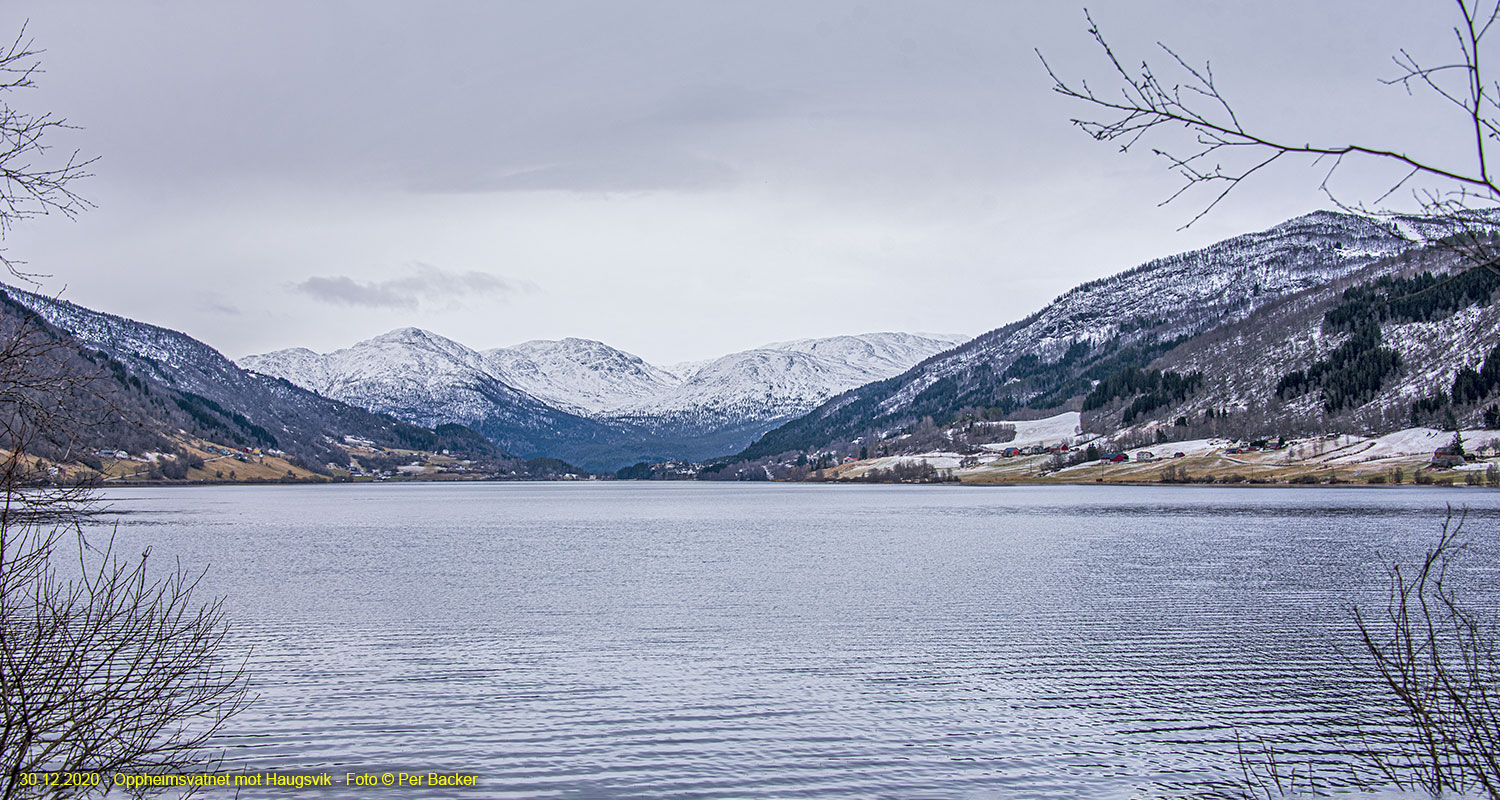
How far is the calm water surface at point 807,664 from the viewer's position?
21984 millimetres

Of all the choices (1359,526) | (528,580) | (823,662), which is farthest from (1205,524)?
(823,662)

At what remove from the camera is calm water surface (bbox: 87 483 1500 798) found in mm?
21984

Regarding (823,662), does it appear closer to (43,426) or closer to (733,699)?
(733,699)

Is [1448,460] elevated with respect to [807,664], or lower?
elevated

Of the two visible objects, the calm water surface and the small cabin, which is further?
the small cabin

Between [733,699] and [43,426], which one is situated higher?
[43,426]

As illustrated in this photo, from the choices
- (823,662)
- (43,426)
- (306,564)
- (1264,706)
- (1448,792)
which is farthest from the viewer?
(306,564)

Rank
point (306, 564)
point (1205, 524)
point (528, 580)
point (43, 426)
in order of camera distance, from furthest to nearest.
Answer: point (1205, 524) → point (306, 564) → point (528, 580) → point (43, 426)

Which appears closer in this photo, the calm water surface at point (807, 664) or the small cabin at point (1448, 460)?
the calm water surface at point (807, 664)

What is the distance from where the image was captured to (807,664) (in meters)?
32.2

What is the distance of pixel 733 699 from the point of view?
2741 cm

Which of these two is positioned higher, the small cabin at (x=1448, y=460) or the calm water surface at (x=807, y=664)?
the small cabin at (x=1448, y=460)

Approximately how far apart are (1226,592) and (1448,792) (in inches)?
1214

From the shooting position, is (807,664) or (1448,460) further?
(1448,460)
